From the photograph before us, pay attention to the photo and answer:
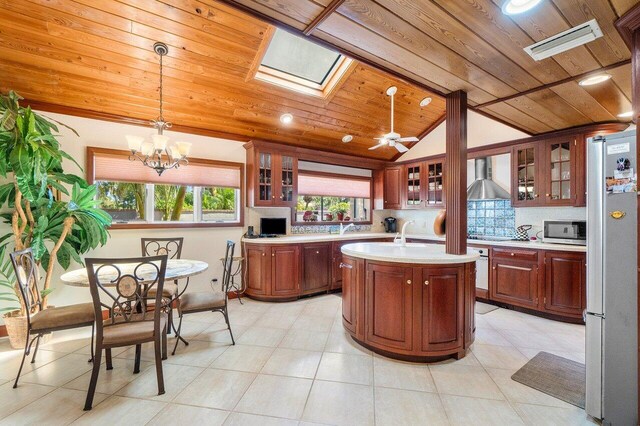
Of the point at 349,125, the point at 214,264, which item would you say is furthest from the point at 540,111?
the point at 214,264

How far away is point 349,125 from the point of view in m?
4.80

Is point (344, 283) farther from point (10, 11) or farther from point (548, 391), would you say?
point (10, 11)

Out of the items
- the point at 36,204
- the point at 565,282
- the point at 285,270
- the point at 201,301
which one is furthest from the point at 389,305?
the point at 36,204

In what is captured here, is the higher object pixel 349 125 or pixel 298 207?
pixel 349 125

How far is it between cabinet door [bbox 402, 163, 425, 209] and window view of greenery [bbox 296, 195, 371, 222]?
818 millimetres

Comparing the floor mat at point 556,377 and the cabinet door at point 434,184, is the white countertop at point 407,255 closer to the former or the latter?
the floor mat at point 556,377

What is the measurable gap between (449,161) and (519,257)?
202 centimetres

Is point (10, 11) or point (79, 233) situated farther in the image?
point (79, 233)

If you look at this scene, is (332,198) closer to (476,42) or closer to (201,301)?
(201,301)

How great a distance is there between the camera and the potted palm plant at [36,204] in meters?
2.48

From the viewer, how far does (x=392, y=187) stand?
5.85 metres

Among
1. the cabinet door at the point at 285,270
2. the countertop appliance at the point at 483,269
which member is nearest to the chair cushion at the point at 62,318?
the cabinet door at the point at 285,270

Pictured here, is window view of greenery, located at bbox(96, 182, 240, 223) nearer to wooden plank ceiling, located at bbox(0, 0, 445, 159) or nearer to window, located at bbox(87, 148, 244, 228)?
window, located at bbox(87, 148, 244, 228)

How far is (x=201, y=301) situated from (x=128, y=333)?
779mm
